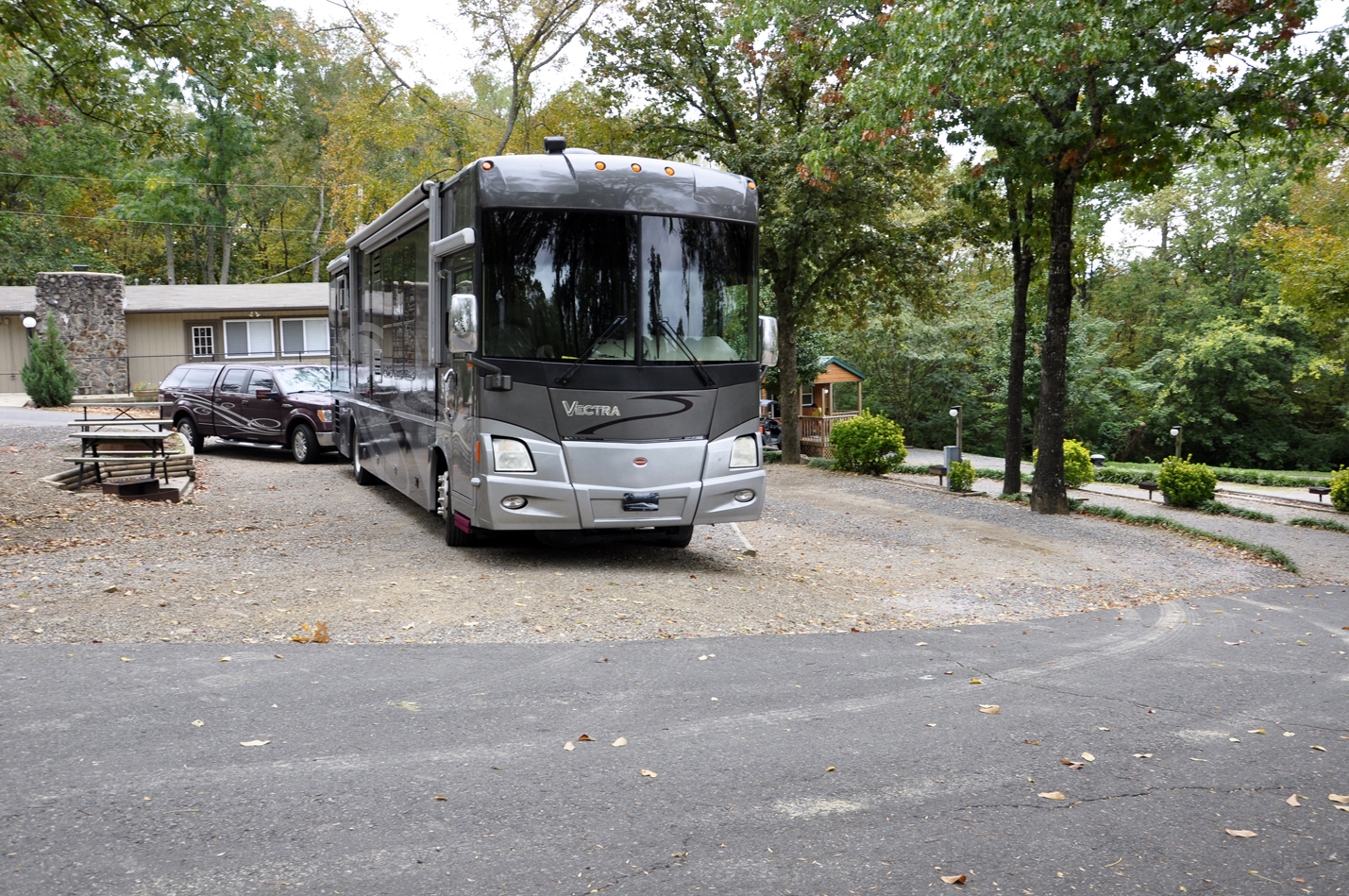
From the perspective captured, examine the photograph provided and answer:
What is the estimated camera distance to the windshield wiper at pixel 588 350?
8625 millimetres

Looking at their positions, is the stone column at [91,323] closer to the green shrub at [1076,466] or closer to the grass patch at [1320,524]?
the green shrub at [1076,466]

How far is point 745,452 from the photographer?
9.37m

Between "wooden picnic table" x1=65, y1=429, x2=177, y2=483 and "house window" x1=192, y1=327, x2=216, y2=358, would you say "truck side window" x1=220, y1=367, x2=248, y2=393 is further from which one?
"house window" x1=192, y1=327, x2=216, y2=358

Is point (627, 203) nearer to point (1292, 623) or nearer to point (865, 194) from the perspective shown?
point (1292, 623)

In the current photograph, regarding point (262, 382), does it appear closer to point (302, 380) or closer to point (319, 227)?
point (302, 380)

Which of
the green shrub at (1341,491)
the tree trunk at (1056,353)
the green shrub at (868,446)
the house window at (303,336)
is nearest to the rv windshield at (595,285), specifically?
the tree trunk at (1056,353)

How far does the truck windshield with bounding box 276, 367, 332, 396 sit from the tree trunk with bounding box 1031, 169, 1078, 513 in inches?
491

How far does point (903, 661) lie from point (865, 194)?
17332 mm

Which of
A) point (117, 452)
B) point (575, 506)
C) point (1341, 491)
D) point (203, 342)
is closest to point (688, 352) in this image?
point (575, 506)

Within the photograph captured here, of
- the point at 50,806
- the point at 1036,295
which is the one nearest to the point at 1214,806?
the point at 50,806

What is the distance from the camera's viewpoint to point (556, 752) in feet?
15.3

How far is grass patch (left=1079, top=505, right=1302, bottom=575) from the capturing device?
41.4 feet

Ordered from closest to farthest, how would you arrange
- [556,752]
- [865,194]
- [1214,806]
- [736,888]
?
[736,888] → [1214,806] → [556,752] → [865,194]

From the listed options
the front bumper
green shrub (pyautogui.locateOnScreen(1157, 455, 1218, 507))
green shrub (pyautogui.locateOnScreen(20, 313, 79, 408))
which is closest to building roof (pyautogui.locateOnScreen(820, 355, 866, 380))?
green shrub (pyautogui.locateOnScreen(1157, 455, 1218, 507))
